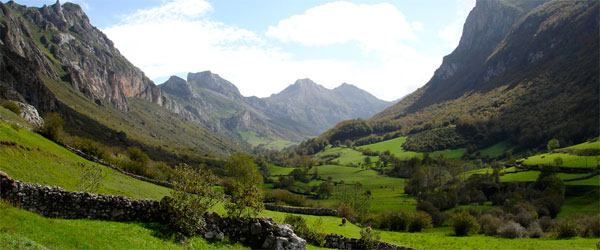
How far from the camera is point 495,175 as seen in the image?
404 ft

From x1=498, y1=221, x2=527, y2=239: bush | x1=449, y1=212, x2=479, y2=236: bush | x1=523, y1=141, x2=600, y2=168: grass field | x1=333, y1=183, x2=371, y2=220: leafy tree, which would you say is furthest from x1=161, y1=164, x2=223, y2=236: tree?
x1=523, y1=141, x2=600, y2=168: grass field

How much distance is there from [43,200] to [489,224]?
245ft

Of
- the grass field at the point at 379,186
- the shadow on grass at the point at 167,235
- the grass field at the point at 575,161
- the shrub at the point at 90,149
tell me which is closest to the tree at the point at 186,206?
the shadow on grass at the point at 167,235

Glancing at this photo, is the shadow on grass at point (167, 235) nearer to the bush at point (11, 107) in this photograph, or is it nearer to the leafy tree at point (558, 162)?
the bush at point (11, 107)

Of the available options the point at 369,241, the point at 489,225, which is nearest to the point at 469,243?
the point at 489,225

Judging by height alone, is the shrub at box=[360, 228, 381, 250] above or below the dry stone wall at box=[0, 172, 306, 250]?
below

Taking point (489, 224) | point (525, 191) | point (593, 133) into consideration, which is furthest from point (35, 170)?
point (593, 133)

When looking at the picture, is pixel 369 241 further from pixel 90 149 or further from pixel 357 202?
pixel 90 149

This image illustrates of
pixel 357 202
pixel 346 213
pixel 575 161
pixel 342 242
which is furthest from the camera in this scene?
pixel 575 161

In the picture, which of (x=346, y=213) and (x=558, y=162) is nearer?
(x=346, y=213)

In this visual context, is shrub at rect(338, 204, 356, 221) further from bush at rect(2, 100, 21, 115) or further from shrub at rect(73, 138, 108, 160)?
bush at rect(2, 100, 21, 115)

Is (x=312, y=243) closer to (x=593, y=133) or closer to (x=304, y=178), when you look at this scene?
(x=304, y=178)

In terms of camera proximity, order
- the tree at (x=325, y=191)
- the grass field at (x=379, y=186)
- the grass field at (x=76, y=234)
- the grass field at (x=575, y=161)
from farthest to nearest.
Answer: the tree at (x=325, y=191), the grass field at (x=575, y=161), the grass field at (x=379, y=186), the grass field at (x=76, y=234)

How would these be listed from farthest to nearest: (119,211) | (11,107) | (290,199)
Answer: (290,199) → (11,107) → (119,211)
